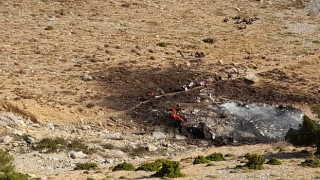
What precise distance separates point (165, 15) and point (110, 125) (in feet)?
87.3

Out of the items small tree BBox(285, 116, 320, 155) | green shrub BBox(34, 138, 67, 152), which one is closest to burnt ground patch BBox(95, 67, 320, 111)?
green shrub BBox(34, 138, 67, 152)

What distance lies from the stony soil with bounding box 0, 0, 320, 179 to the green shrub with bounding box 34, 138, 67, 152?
0.52 m

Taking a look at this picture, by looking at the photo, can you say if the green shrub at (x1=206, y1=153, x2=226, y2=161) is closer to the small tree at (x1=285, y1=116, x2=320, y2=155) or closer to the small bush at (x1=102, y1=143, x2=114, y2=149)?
the small tree at (x1=285, y1=116, x2=320, y2=155)

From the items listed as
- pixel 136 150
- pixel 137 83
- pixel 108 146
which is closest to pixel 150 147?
pixel 136 150

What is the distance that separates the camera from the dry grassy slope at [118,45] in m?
35.1

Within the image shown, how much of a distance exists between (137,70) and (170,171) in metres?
17.4

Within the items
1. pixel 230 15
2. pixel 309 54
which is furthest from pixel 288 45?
pixel 230 15

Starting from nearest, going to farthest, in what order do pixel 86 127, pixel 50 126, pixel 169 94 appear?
pixel 50 126, pixel 86 127, pixel 169 94

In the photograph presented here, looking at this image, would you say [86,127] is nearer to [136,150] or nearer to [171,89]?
[136,150]

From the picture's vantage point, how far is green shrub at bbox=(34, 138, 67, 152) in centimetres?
2795

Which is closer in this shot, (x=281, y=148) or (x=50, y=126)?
(x=281, y=148)

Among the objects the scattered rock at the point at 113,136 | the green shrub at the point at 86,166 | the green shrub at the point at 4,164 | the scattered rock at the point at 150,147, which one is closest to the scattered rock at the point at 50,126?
the scattered rock at the point at 113,136

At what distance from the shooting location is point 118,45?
4503 centimetres

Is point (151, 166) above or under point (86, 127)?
above
